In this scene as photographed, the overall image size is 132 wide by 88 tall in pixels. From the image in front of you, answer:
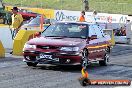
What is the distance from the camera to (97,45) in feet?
51.7

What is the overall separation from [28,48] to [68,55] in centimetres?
121

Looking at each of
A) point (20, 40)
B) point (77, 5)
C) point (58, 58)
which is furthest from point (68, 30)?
point (77, 5)

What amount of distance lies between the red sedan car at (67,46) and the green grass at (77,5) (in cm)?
3771

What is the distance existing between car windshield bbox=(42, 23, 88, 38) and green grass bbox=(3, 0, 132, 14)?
1489 inches

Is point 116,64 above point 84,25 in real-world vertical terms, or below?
below

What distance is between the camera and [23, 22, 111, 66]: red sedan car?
14.0m

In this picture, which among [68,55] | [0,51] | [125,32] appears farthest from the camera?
[125,32]

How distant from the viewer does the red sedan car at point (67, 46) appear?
1398 cm

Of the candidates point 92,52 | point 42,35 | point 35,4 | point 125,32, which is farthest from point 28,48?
point 35,4

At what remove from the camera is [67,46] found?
13961mm

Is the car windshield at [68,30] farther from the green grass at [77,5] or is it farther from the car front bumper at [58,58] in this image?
the green grass at [77,5]

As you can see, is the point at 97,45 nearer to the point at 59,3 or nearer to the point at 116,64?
the point at 116,64

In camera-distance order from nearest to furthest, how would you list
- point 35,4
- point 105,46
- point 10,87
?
point 10,87 < point 105,46 < point 35,4

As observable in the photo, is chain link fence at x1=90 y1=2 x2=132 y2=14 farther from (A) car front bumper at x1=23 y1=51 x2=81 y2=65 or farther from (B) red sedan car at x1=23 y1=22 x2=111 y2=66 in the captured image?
(A) car front bumper at x1=23 y1=51 x2=81 y2=65
